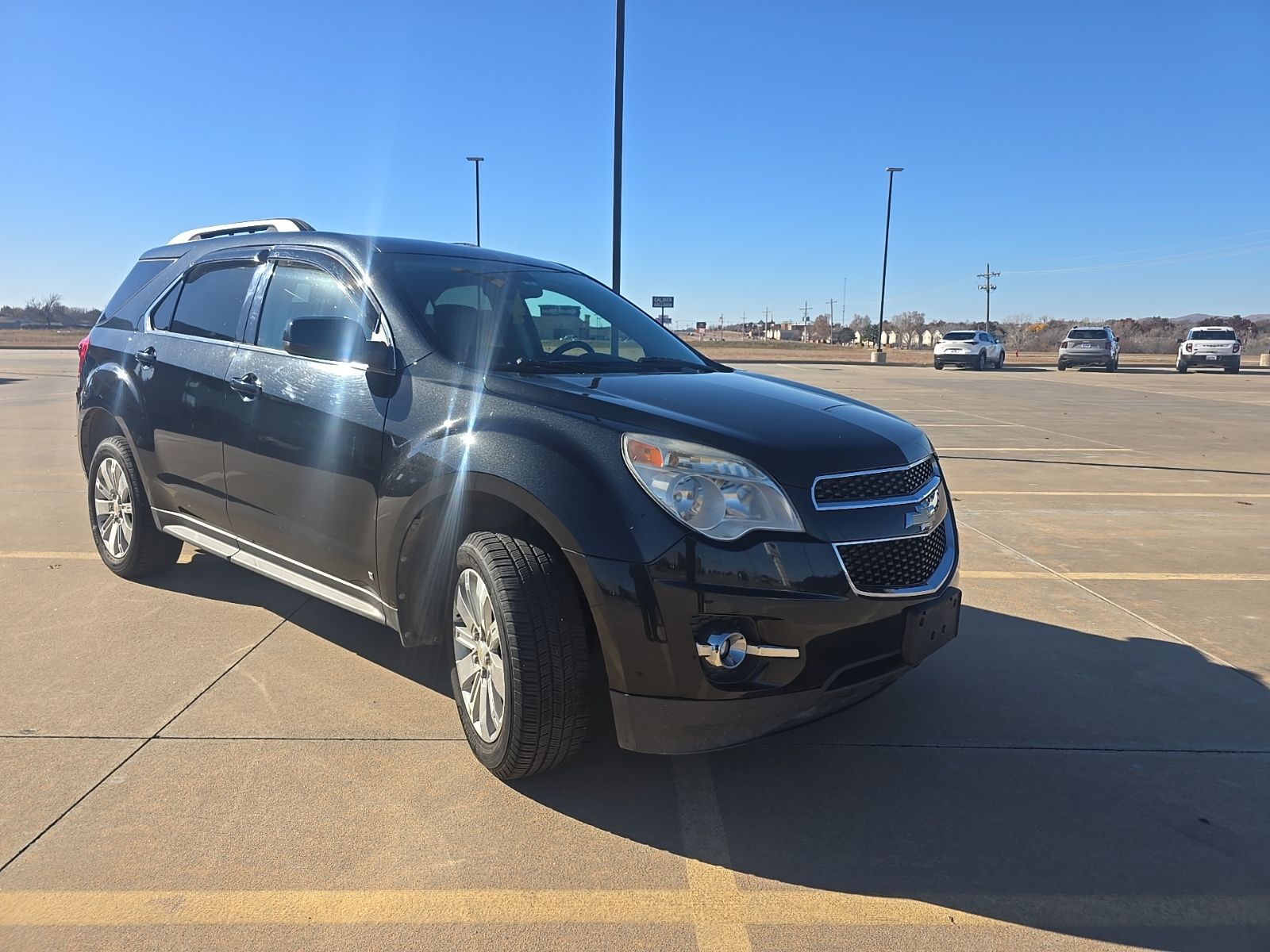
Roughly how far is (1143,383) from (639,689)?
91.1 feet

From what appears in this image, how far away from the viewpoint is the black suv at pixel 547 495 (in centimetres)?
269

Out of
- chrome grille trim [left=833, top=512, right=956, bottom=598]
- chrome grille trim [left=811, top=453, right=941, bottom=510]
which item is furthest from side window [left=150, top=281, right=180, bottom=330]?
chrome grille trim [left=833, top=512, right=956, bottom=598]

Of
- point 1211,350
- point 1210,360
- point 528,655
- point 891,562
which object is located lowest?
point 528,655

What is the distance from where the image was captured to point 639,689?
2.70m

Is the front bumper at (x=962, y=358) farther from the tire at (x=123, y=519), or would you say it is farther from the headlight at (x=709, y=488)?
the headlight at (x=709, y=488)

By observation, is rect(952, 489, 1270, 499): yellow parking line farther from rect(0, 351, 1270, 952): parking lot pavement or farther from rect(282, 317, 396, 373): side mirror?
rect(282, 317, 396, 373): side mirror

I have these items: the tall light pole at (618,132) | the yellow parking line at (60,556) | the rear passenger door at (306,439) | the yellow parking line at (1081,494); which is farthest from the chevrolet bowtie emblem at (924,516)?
the tall light pole at (618,132)

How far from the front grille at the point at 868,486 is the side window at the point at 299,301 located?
78.5 inches

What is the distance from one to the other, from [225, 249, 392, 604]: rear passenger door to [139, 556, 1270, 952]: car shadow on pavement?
0.68 metres

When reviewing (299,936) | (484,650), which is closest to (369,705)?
(484,650)

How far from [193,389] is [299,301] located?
0.80m

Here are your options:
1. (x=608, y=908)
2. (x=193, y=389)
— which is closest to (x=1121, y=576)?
(x=608, y=908)

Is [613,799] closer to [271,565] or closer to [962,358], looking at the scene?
[271,565]

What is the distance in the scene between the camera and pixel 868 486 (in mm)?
2957
